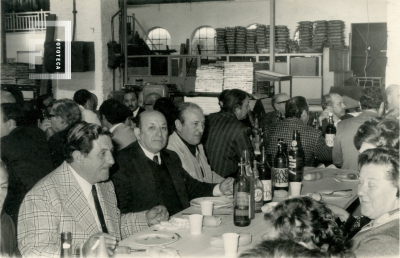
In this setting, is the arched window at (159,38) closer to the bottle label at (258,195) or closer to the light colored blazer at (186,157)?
the light colored blazer at (186,157)

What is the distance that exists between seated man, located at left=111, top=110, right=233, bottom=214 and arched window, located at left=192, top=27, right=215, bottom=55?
1348 centimetres

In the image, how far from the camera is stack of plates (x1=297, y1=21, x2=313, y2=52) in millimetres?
12727

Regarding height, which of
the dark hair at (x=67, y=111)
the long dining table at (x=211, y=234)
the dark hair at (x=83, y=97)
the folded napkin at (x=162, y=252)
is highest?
the dark hair at (x=83, y=97)

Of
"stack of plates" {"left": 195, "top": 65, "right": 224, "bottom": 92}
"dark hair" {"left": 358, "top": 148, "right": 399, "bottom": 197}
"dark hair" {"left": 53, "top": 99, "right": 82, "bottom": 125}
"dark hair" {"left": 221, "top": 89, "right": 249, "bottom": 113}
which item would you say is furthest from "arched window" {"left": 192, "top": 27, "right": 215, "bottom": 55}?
"dark hair" {"left": 358, "top": 148, "right": 399, "bottom": 197}

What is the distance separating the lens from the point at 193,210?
293 cm

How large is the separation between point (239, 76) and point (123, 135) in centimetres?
239

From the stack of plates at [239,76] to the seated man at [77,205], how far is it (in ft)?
12.9

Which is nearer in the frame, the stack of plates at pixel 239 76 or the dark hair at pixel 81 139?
the dark hair at pixel 81 139

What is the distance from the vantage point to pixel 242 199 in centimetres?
255

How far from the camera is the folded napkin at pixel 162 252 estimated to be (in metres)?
1.97

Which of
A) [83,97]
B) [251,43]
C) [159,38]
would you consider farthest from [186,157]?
[159,38]

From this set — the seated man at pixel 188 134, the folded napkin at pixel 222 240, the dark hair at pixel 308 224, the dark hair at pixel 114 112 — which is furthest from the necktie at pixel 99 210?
the dark hair at pixel 114 112
